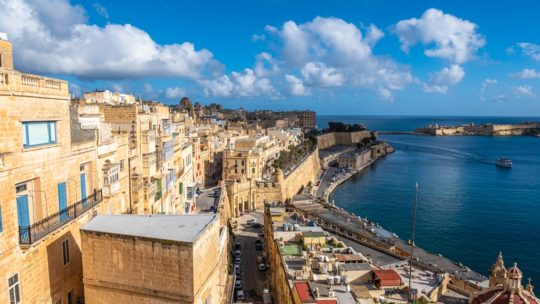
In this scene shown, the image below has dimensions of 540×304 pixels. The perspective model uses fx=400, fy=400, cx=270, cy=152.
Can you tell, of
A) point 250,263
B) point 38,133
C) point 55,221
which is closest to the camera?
point 38,133

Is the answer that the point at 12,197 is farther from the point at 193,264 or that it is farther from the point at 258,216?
the point at 258,216

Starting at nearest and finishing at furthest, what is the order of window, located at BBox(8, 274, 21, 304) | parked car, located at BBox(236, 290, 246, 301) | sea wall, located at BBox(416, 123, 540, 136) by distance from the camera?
window, located at BBox(8, 274, 21, 304), parked car, located at BBox(236, 290, 246, 301), sea wall, located at BBox(416, 123, 540, 136)

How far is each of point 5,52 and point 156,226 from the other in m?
5.06

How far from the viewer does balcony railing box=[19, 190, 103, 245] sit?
8109 millimetres

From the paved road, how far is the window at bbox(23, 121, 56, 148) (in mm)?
17561

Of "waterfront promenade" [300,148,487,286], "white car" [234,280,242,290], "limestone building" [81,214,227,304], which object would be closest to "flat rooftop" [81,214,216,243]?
"limestone building" [81,214,227,304]

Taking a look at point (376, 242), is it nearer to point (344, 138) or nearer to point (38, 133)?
point (38, 133)

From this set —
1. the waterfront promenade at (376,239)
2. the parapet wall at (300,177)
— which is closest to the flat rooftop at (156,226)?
the waterfront promenade at (376,239)

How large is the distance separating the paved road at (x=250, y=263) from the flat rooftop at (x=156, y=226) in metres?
15.6

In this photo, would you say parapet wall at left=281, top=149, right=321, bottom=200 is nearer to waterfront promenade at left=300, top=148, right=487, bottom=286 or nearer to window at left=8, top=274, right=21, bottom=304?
waterfront promenade at left=300, top=148, right=487, bottom=286

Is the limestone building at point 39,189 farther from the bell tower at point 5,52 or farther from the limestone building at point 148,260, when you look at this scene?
the limestone building at point 148,260

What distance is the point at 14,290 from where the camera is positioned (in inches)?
311

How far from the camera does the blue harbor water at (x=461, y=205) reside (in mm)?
38812

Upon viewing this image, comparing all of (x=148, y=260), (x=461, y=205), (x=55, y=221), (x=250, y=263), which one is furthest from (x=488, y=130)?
(x=55, y=221)
